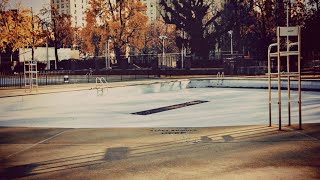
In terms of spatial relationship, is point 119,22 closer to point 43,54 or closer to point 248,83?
point 43,54

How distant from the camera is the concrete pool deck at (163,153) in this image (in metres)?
6.21

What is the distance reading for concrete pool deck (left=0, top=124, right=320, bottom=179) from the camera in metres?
6.21

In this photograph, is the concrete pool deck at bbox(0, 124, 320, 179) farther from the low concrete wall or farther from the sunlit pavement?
the low concrete wall

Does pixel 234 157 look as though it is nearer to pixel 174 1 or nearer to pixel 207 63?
pixel 207 63

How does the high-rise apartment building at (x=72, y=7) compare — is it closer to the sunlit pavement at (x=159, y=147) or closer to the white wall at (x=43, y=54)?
the white wall at (x=43, y=54)

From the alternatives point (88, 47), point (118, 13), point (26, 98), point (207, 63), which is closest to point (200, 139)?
point (26, 98)

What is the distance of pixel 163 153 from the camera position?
7582mm

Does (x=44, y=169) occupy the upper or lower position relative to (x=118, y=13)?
lower

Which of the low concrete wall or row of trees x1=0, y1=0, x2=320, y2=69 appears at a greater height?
row of trees x1=0, y1=0, x2=320, y2=69

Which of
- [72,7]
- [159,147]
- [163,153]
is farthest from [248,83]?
[72,7]

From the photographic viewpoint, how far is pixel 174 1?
159 ft

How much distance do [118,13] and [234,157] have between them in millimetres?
51288

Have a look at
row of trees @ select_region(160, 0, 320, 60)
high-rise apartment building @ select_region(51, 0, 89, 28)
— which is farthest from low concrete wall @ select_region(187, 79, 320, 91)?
high-rise apartment building @ select_region(51, 0, 89, 28)

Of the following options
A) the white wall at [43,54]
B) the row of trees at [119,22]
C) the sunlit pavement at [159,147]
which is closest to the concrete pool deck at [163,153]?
the sunlit pavement at [159,147]
